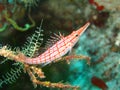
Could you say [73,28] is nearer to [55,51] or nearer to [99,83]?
[99,83]

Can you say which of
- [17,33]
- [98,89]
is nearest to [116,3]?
[98,89]

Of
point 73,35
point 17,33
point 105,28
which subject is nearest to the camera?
point 73,35

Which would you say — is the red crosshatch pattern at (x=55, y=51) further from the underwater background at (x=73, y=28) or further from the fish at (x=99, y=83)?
the fish at (x=99, y=83)

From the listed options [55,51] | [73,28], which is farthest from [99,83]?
[55,51]

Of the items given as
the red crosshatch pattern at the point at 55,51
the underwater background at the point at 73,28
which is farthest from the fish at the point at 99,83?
the red crosshatch pattern at the point at 55,51

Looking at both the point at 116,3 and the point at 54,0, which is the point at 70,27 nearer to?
the point at 54,0

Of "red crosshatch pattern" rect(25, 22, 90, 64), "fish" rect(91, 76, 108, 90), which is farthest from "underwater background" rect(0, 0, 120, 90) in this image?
"red crosshatch pattern" rect(25, 22, 90, 64)

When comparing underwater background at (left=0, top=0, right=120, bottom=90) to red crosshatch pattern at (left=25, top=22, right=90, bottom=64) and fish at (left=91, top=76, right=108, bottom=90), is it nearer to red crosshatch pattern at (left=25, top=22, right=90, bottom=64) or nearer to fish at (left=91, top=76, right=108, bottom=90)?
fish at (left=91, top=76, right=108, bottom=90)

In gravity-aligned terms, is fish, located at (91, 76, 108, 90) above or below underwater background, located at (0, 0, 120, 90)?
below
